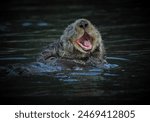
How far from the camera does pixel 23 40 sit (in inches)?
295

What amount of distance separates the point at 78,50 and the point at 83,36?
0.17 m

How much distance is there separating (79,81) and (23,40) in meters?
1.53

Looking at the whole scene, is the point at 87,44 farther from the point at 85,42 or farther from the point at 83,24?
the point at 83,24

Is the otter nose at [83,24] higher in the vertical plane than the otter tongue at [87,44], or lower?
higher

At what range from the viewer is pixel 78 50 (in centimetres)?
658

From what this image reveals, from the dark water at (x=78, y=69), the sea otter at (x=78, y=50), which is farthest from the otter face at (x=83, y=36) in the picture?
the dark water at (x=78, y=69)

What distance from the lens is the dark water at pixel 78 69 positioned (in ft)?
20.1

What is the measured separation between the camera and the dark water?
6.11 m

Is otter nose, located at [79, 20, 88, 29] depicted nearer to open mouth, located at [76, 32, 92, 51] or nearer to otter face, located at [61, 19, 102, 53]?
otter face, located at [61, 19, 102, 53]

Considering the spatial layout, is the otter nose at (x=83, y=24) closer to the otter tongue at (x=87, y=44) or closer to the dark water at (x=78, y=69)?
the otter tongue at (x=87, y=44)

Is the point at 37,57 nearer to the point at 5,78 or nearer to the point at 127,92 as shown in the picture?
the point at 5,78

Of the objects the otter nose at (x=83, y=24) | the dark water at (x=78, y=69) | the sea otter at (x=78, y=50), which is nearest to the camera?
the dark water at (x=78, y=69)

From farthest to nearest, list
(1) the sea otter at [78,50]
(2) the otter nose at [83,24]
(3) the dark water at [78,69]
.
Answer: (1) the sea otter at [78,50]
(2) the otter nose at [83,24]
(3) the dark water at [78,69]

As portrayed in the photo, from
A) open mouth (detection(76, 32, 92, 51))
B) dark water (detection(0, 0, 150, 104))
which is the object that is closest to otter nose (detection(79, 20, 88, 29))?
open mouth (detection(76, 32, 92, 51))
